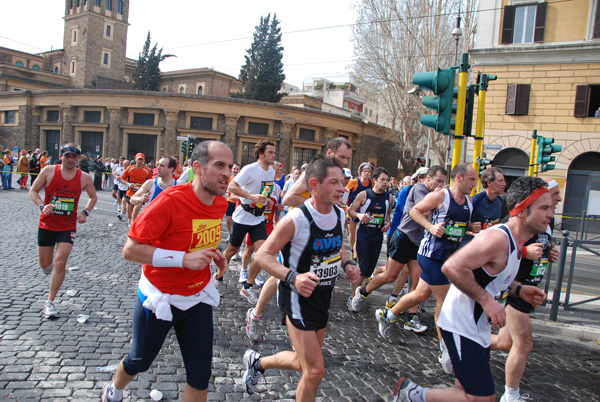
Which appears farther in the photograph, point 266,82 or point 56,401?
point 266,82

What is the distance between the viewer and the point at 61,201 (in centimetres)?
519

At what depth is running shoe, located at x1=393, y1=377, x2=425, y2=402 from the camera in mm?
2975

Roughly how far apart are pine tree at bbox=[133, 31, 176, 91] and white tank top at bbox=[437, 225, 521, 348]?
5825 cm

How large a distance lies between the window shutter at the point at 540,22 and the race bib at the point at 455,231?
20.9 metres

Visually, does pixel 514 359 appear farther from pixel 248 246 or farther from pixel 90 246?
pixel 90 246

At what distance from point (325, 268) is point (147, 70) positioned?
58.9 metres

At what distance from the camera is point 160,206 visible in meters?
2.76

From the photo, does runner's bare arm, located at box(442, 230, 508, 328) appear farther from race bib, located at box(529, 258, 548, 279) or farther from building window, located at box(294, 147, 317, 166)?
building window, located at box(294, 147, 317, 166)

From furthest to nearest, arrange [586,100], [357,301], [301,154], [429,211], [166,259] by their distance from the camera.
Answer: [301,154]
[586,100]
[357,301]
[429,211]
[166,259]

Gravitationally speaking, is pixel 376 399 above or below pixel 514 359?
below

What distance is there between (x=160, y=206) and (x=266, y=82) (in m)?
46.4

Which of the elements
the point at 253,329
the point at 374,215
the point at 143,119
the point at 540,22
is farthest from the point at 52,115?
the point at 253,329

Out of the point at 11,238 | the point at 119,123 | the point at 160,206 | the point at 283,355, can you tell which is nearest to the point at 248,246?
the point at 283,355

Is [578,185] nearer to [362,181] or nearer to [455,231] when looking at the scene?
[362,181]
